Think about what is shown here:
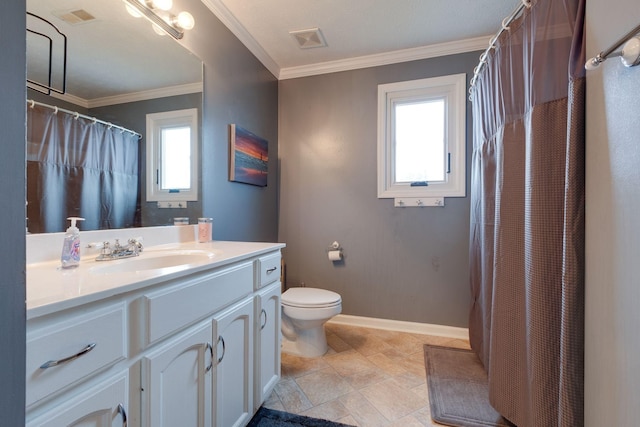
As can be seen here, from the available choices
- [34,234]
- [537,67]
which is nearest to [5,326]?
[34,234]

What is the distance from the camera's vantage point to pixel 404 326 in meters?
2.34

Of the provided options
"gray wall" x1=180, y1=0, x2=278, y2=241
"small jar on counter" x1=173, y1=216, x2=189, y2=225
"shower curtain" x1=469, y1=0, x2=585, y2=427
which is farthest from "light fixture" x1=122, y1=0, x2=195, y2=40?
"shower curtain" x1=469, y1=0, x2=585, y2=427

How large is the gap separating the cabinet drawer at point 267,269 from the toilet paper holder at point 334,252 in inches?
37.8

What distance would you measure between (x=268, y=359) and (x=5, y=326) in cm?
116

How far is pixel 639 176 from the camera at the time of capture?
736mm

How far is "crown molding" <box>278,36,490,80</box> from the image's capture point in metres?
2.15

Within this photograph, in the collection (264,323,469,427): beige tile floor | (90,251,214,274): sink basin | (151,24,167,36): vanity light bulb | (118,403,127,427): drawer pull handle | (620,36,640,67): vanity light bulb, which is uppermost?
(151,24,167,36): vanity light bulb

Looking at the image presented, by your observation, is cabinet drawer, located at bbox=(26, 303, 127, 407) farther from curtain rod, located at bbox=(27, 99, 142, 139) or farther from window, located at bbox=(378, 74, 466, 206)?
window, located at bbox=(378, 74, 466, 206)

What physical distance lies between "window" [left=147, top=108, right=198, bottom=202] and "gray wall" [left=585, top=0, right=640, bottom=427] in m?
1.76

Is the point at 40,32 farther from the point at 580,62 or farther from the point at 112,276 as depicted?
the point at 580,62

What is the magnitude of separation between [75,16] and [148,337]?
1215 millimetres

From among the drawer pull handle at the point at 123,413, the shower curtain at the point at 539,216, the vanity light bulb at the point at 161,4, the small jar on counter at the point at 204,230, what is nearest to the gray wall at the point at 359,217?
the shower curtain at the point at 539,216

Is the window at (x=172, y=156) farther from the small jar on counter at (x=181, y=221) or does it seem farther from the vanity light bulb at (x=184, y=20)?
the vanity light bulb at (x=184, y=20)

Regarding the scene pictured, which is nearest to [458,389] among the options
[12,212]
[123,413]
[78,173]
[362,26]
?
[123,413]
